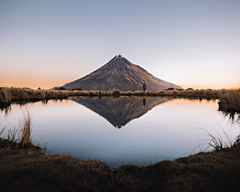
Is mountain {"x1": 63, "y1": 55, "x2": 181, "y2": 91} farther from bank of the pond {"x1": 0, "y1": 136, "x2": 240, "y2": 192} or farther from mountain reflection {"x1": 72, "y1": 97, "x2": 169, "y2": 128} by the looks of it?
bank of the pond {"x1": 0, "y1": 136, "x2": 240, "y2": 192}

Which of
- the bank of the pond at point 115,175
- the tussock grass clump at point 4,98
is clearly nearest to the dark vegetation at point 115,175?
the bank of the pond at point 115,175

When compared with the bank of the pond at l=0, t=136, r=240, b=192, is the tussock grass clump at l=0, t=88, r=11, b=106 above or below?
above

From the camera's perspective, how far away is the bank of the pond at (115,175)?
1.67m

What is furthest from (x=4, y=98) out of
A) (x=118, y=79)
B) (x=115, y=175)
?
(x=118, y=79)

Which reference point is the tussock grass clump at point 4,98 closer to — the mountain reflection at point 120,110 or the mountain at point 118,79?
the mountain reflection at point 120,110

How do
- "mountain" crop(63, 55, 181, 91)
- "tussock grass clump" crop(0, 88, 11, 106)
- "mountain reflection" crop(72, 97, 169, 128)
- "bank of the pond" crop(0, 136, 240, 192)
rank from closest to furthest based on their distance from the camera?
1. "bank of the pond" crop(0, 136, 240, 192)
2. "mountain reflection" crop(72, 97, 169, 128)
3. "tussock grass clump" crop(0, 88, 11, 106)
4. "mountain" crop(63, 55, 181, 91)

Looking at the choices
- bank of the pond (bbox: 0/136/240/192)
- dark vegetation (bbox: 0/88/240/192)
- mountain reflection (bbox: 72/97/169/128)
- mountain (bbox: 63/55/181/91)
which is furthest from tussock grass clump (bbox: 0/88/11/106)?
mountain (bbox: 63/55/181/91)

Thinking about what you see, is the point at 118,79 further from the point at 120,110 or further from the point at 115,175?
the point at 115,175

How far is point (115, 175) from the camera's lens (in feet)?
6.91

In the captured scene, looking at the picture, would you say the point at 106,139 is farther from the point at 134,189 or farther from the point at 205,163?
the point at 205,163

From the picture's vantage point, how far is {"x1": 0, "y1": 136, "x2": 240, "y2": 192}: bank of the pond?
1.67 metres

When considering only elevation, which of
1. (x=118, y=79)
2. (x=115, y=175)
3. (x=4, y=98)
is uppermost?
(x=118, y=79)

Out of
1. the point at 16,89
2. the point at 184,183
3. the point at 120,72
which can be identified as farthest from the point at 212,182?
the point at 120,72

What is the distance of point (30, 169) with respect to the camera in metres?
1.96
